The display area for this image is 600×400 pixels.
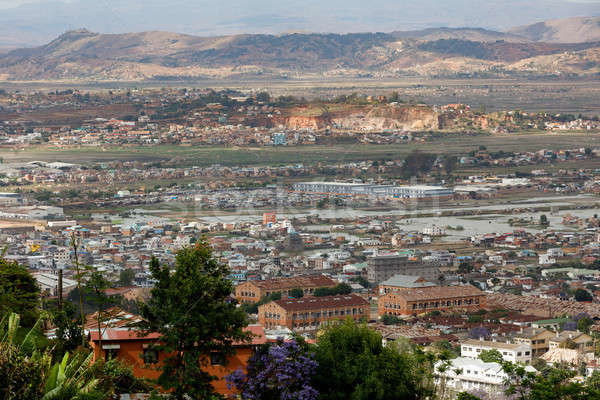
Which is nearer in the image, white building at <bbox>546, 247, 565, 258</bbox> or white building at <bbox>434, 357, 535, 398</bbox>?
white building at <bbox>434, 357, 535, 398</bbox>

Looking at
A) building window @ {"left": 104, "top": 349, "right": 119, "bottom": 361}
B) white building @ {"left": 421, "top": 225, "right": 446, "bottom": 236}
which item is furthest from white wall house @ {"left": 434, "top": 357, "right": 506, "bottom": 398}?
white building @ {"left": 421, "top": 225, "right": 446, "bottom": 236}

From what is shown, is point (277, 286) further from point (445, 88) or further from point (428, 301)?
point (445, 88)

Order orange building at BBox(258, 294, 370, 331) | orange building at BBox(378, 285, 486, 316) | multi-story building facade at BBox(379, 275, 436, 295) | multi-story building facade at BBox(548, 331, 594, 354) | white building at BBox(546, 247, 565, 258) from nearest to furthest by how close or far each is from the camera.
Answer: multi-story building facade at BBox(548, 331, 594, 354), orange building at BBox(258, 294, 370, 331), orange building at BBox(378, 285, 486, 316), multi-story building facade at BBox(379, 275, 436, 295), white building at BBox(546, 247, 565, 258)

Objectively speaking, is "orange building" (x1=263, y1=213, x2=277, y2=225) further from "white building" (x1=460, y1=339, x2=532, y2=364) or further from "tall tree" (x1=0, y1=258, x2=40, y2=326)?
"tall tree" (x1=0, y1=258, x2=40, y2=326)

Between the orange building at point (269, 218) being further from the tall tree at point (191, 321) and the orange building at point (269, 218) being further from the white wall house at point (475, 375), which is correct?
the tall tree at point (191, 321)

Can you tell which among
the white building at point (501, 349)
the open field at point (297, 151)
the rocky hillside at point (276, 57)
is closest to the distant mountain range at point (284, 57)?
the rocky hillside at point (276, 57)

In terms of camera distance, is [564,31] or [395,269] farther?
[564,31]

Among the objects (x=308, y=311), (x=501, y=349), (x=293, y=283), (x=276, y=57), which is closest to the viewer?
(x=501, y=349)

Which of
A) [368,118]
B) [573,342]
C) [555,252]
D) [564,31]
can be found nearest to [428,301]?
[573,342]
